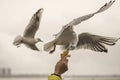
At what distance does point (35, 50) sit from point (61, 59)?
51 centimetres

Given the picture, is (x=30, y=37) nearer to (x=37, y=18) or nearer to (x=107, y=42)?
(x=37, y=18)

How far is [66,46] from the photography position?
1562 millimetres

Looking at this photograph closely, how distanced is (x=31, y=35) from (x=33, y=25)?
14cm

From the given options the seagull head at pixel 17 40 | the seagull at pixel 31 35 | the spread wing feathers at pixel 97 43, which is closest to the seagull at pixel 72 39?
the spread wing feathers at pixel 97 43

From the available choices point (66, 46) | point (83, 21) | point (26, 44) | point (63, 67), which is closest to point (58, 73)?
point (63, 67)

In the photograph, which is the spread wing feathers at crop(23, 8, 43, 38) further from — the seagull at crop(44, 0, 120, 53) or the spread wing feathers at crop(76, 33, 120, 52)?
the spread wing feathers at crop(76, 33, 120, 52)

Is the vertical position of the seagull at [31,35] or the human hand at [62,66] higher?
the seagull at [31,35]

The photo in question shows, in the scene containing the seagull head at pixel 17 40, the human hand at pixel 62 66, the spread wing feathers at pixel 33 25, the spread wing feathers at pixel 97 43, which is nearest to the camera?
the human hand at pixel 62 66

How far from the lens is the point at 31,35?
6.34 ft

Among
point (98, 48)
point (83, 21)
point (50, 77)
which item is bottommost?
point (50, 77)

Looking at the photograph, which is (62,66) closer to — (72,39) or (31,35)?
(72,39)

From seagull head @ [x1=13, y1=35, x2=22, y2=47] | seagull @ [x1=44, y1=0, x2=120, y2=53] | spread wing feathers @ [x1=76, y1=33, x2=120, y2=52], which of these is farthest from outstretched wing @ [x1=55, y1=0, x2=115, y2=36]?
seagull head @ [x1=13, y1=35, x2=22, y2=47]

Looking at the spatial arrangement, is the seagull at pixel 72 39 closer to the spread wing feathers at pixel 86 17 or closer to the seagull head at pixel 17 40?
the spread wing feathers at pixel 86 17

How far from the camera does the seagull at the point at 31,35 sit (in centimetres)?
171
